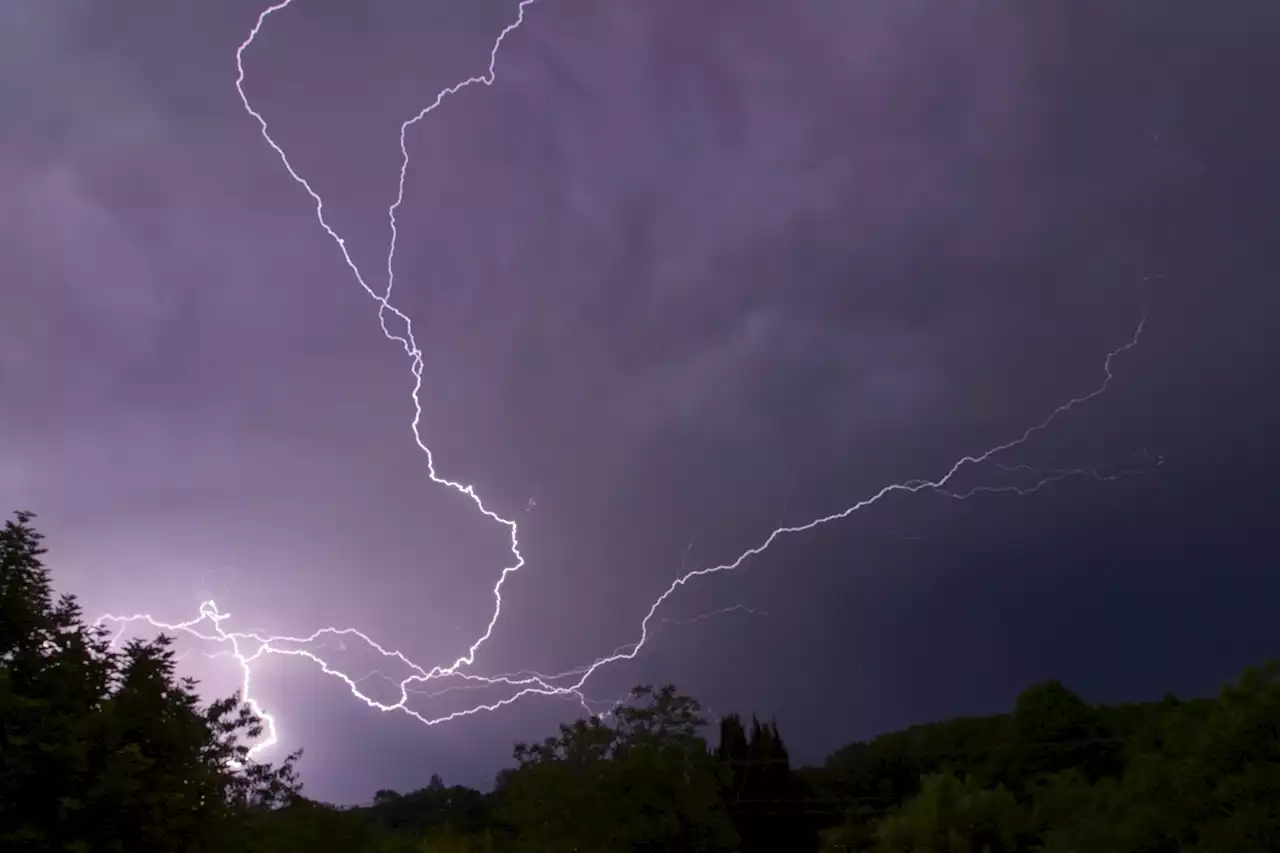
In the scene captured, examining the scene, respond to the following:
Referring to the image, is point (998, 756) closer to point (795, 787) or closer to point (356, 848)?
point (795, 787)

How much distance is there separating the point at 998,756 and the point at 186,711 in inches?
961

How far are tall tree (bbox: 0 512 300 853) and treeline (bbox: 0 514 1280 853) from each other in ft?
0.04

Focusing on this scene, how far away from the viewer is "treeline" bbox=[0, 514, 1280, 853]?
499 centimetres

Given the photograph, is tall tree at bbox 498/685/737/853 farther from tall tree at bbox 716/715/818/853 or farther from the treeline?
tall tree at bbox 716/715/818/853

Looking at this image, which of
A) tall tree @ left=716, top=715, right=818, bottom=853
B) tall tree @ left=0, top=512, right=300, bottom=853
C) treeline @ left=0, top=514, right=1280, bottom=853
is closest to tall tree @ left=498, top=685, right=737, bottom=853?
treeline @ left=0, top=514, right=1280, bottom=853

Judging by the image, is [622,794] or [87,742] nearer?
[87,742]

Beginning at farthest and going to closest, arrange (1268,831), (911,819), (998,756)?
1. (998,756)
2. (911,819)
3. (1268,831)

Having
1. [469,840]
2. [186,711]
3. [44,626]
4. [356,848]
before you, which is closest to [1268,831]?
[186,711]

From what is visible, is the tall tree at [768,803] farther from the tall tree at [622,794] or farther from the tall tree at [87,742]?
the tall tree at [87,742]

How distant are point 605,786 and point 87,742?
40.3 ft

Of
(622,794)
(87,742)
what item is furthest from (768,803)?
(87,742)

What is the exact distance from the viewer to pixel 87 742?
16.4 feet

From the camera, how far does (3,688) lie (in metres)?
4.93

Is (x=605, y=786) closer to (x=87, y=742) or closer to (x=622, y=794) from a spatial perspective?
(x=622, y=794)
